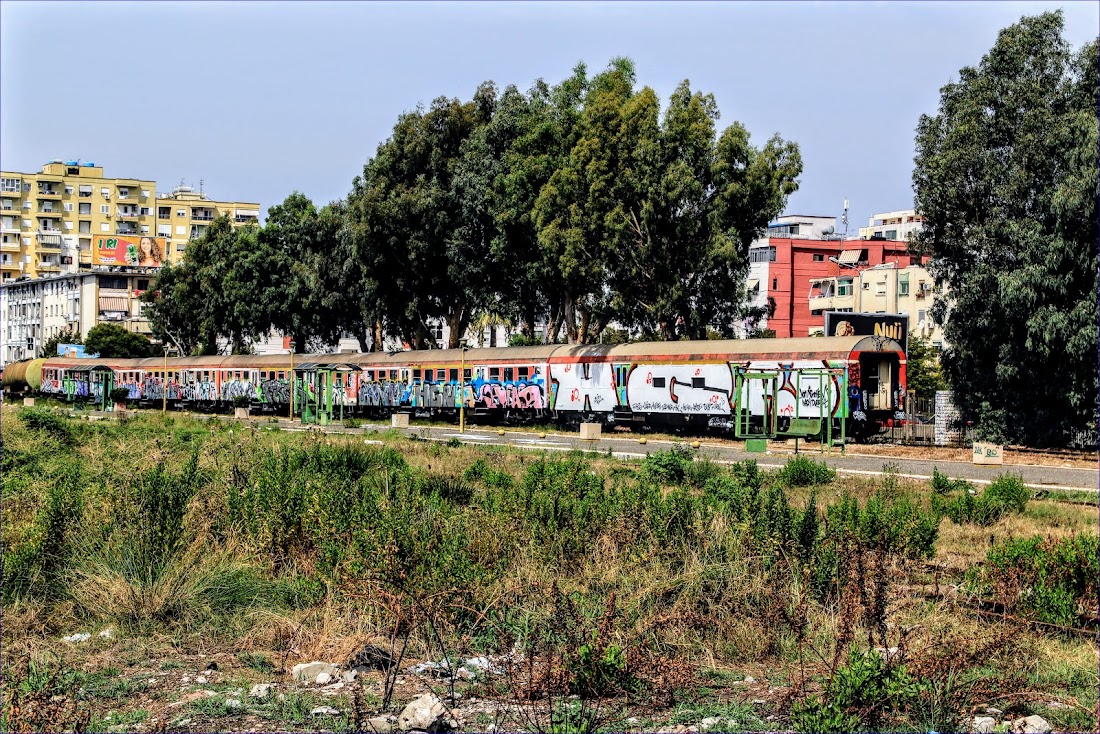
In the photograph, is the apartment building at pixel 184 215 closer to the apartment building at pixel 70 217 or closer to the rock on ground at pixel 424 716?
the apartment building at pixel 70 217

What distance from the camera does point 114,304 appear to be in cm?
10444

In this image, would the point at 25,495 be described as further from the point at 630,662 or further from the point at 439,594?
the point at 630,662

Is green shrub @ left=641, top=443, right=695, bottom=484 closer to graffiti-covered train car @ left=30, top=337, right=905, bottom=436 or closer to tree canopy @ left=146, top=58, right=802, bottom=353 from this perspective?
graffiti-covered train car @ left=30, top=337, right=905, bottom=436

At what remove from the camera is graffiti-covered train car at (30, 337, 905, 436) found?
33219 mm

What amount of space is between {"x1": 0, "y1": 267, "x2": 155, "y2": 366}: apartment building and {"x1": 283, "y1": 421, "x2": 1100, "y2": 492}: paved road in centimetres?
7272

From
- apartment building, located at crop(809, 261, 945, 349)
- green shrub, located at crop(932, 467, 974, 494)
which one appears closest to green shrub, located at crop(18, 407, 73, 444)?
green shrub, located at crop(932, 467, 974, 494)

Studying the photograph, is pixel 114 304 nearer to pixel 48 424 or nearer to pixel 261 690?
pixel 48 424

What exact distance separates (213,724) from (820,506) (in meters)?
12.9

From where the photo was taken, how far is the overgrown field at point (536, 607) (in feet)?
30.6

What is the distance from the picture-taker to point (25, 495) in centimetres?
1834

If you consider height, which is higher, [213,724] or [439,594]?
[439,594]

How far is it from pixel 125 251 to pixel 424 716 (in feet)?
359

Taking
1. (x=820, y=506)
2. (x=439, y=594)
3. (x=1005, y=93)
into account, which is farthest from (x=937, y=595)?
(x=1005, y=93)

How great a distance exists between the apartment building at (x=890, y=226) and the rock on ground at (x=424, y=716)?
89615mm
